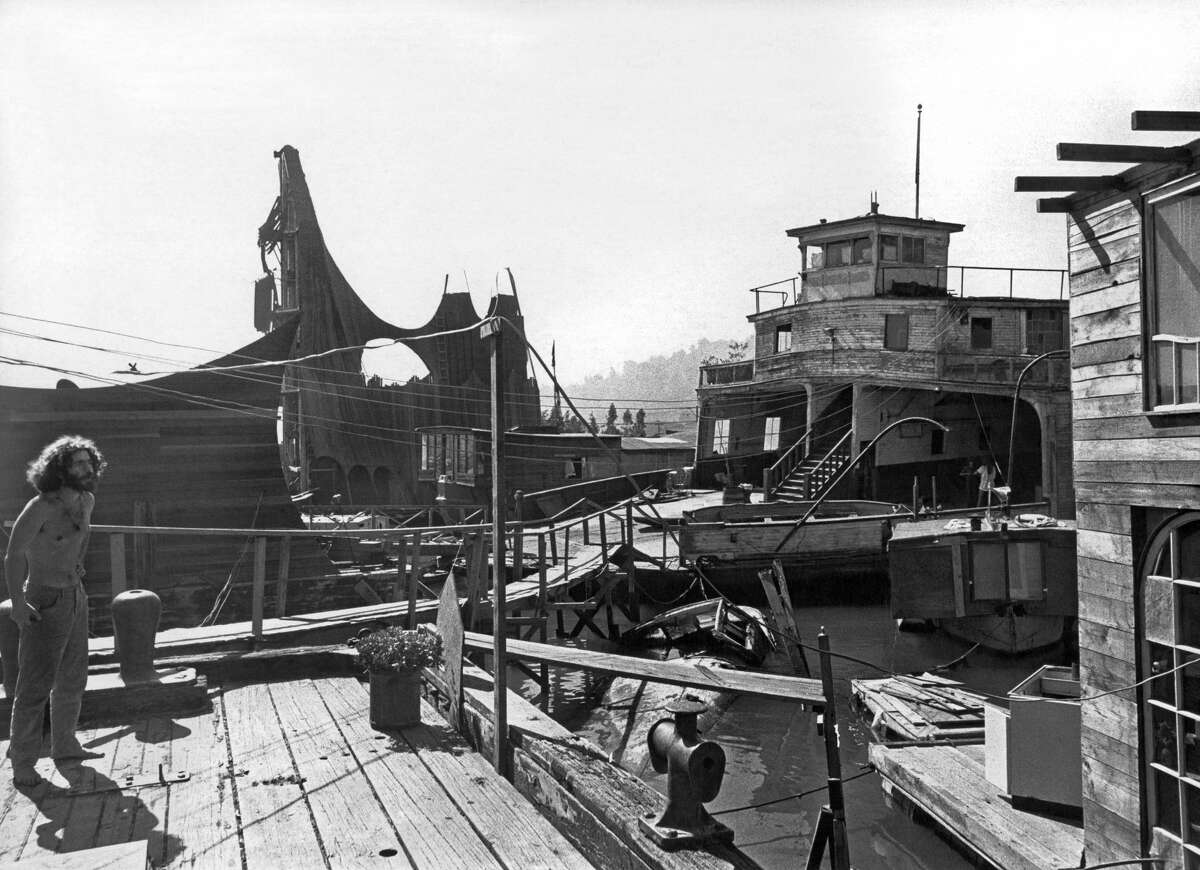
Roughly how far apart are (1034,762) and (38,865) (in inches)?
299

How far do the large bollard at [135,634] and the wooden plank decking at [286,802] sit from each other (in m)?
0.53

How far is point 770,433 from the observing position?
38562 millimetres

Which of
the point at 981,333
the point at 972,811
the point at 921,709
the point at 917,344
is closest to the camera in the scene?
the point at 972,811

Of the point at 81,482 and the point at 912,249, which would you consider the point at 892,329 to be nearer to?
the point at 912,249

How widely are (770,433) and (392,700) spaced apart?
3328cm

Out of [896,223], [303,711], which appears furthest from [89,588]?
[896,223]

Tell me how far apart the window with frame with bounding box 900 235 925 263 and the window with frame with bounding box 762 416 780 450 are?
338 inches

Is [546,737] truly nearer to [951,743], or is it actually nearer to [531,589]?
[951,743]

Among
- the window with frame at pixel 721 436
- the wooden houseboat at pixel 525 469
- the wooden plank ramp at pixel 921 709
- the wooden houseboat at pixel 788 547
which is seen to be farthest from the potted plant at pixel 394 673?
the window with frame at pixel 721 436

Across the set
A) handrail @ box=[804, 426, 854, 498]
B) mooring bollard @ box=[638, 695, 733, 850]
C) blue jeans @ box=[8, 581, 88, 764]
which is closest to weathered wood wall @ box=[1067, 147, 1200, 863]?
mooring bollard @ box=[638, 695, 733, 850]

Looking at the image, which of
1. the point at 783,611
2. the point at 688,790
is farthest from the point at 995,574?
the point at 688,790

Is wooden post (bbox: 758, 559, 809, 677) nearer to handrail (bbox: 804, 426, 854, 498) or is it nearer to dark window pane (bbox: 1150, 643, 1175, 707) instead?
dark window pane (bbox: 1150, 643, 1175, 707)

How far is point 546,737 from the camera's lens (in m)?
5.90

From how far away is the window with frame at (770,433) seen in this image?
38.5 metres
